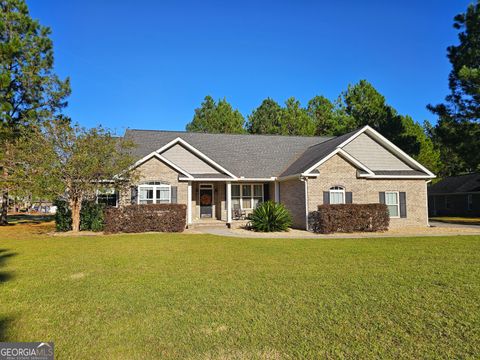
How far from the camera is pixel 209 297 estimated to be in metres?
6.06

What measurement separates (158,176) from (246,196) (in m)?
6.28

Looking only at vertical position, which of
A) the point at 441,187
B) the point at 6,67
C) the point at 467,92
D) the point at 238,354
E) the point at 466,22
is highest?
the point at 466,22

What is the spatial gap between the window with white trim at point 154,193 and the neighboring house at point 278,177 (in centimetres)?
5

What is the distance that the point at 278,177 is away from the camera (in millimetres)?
22078

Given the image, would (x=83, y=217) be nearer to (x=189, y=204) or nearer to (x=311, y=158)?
(x=189, y=204)

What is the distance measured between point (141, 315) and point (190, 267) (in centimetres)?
346

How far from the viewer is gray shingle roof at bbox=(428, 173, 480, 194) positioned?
33719mm

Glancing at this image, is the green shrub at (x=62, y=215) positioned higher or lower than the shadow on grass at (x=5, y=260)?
higher

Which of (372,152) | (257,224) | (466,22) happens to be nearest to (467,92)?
(466,22)

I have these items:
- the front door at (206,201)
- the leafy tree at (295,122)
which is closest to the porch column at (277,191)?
the front door at (206,201)

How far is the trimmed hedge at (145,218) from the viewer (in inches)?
676

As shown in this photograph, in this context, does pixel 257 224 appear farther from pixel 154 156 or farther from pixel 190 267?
pixel 190 267

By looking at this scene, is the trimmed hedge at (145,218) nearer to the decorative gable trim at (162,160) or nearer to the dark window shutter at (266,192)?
the decorative gable trim at (162,160)

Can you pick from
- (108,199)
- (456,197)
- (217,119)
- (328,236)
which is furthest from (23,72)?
(456,197)
